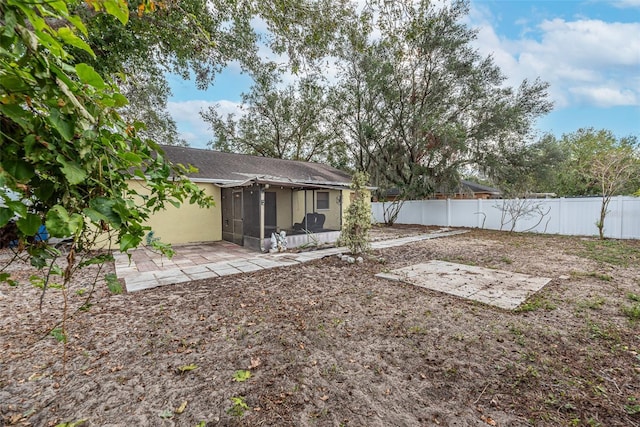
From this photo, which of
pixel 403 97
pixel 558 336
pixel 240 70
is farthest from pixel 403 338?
pixel 403 97

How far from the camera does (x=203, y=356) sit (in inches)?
105

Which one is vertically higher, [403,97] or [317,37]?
[403,97]

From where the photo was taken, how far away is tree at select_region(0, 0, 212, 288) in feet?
2.09

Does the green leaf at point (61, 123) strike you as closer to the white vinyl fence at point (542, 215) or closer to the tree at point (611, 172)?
the tree at point (611, 172)

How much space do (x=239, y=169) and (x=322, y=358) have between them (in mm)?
10161

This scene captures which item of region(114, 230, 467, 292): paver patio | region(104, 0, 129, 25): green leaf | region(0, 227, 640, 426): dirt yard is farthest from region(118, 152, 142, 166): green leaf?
region(114, 230, 467, 292): paver patio

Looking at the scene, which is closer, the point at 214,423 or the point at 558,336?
the point at 214,423

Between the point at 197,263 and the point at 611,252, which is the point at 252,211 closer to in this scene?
the point at 197,263

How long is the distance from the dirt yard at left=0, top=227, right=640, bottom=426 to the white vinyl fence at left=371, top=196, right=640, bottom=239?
23.5ft

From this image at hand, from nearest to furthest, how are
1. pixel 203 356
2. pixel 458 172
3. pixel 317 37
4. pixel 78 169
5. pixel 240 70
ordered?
pixel 78 169 < pixel 203 356 < pixel 317 37 < pixel 240 70 < pixel 458 172

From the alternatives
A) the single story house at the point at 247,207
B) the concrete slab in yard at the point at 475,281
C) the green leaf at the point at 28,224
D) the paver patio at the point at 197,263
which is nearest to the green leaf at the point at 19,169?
the green leaf at the point at 28,224

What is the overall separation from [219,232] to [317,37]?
7.55 meters

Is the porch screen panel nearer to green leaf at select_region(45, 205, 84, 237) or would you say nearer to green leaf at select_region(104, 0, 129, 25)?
green leaf at select_region(104, 0, 129, 25)

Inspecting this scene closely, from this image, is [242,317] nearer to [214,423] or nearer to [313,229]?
[214,423]
